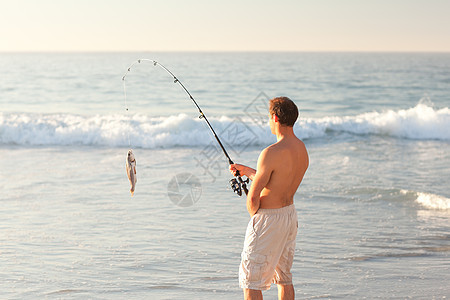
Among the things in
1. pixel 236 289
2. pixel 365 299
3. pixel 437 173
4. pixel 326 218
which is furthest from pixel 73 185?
pixel 437 173

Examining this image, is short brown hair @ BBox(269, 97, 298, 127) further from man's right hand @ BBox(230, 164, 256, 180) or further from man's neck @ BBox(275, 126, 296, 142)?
man's right hand @ BBox(230, 164, 256, 180)

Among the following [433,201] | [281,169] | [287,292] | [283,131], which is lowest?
[433,201]

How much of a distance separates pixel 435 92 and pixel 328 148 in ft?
50.2

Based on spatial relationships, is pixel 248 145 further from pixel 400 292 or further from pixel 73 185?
pixel 400 292

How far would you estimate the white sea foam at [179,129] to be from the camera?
576 inches

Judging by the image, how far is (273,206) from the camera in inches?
137

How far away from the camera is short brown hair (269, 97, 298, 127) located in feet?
11.1

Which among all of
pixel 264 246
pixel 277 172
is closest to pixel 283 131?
pixel 277 172

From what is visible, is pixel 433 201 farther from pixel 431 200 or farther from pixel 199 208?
pixel 199 208

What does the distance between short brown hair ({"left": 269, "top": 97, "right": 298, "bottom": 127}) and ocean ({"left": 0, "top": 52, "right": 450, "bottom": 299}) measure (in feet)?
6.09

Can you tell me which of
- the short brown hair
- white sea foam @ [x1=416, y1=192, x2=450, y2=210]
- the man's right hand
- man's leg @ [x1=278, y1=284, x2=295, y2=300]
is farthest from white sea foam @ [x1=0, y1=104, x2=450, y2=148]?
the short brown hair

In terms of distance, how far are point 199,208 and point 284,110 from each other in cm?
443

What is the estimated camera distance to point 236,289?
4.87 metres

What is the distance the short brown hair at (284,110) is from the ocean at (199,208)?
1.86 m
